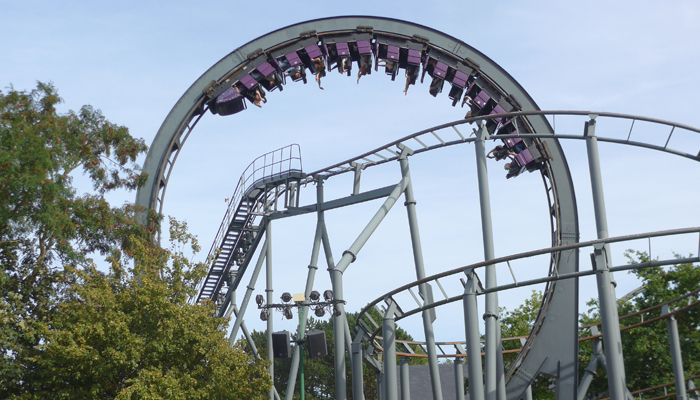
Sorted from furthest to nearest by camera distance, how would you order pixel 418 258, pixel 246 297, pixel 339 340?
pixel 246 297 < pixel 418 258 < pixel 339 340

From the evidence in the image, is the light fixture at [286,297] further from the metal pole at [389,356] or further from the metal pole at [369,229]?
the metal pole at [389,356]

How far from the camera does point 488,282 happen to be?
1397 centimetres

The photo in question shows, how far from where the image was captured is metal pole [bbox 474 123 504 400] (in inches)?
490

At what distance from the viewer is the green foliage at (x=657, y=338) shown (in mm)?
23312

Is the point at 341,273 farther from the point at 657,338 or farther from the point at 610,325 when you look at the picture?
the point at 657,338

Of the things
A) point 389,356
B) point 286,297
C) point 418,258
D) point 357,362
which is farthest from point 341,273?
point 286,297

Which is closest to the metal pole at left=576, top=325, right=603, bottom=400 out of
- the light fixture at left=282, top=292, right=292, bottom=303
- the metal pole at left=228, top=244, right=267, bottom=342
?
the light fixture at left=282, top=292, right=292, bottom=303

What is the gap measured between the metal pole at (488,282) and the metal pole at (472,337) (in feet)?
0.96

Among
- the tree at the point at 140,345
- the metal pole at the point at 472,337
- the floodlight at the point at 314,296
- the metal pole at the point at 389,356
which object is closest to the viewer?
the metal pole at the point at 472,337

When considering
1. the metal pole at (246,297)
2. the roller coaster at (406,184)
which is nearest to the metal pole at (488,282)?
the roller coaster at (406,184)

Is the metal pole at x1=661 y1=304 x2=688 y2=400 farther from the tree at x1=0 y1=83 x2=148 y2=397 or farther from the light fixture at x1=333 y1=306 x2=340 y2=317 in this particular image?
the tree at x1=0 y1=83 x2=148 y2=397

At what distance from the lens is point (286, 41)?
2155 cm

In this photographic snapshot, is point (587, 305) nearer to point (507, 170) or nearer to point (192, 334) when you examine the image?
point (507, 170)

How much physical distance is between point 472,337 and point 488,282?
217 cm
